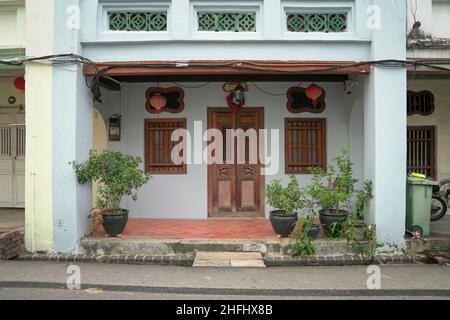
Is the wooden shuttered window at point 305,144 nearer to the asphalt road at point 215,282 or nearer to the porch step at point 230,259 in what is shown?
the porch step at point 230,259

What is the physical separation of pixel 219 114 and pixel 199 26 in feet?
7.82

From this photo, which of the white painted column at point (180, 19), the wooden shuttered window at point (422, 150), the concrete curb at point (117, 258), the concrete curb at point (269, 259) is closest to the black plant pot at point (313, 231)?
the concrete curb at point (269, 259)

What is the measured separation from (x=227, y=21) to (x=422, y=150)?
5.56 metres

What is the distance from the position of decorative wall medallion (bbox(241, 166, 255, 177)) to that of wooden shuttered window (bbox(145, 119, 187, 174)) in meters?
1.41

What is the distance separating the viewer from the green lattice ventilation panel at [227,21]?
Result: 734cm

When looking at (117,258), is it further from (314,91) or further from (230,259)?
(314,91)

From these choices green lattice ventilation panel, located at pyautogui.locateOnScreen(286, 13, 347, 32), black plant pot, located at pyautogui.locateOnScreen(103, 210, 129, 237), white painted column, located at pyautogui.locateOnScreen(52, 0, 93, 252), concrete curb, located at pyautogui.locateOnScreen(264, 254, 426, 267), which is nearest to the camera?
concrete curb, located at pyautogui.locateOnScreen(264, 254, 426, 267)

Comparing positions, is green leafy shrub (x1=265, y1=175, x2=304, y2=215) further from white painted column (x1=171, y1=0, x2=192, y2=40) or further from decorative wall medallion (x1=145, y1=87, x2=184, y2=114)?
decorative wall medallion (x1=145, y1=87, x2=184, y2=114)

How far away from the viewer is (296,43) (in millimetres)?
7203

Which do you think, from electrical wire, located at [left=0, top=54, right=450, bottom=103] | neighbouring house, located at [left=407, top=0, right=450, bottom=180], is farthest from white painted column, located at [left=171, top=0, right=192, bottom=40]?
neighbouring house, located at [left=407, top=0, right=450, bottom=180]

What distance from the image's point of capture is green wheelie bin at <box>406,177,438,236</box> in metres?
7.29

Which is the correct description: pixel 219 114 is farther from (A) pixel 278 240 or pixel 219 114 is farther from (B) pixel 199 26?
(A) pixel 278 240

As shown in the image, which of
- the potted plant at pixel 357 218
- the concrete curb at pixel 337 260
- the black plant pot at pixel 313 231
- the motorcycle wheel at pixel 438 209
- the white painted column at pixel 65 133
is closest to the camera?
the concrete curb at pixel 337 260

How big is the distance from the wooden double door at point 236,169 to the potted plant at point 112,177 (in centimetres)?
241
